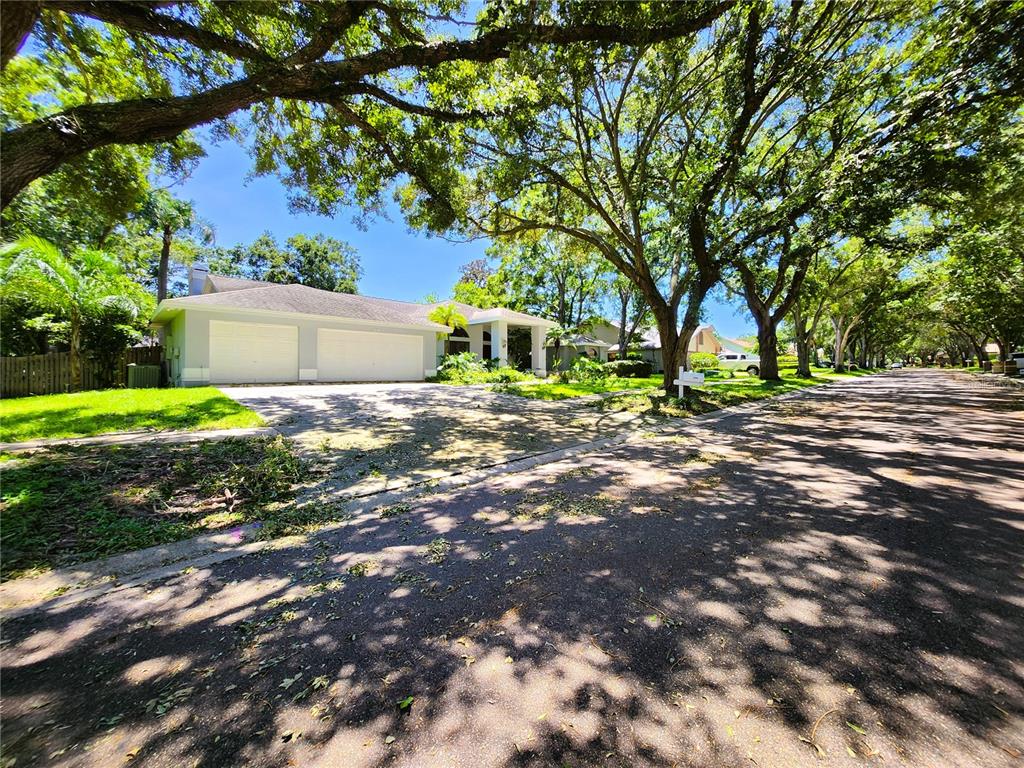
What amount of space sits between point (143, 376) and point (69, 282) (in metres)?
4.83

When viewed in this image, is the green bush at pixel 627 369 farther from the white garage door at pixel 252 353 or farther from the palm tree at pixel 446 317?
the white garage door at pixel 252 353

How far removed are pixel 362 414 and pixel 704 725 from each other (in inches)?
343

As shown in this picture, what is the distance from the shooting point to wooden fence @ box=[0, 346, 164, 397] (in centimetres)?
1142

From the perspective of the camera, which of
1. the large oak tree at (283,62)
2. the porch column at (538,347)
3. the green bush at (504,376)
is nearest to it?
the large oak tree at (283,62)

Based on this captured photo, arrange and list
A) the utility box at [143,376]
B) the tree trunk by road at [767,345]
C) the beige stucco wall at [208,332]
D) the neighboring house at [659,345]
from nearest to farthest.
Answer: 1. the beige stucco wall at [208,332]
2. the utility box at [143,376]
3. the tree trunk by road at [767,345]
4. the neighboring house at [659,345]

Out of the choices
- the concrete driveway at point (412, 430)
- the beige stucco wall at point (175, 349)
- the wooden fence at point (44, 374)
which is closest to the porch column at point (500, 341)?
the concrete driveway at point (412, 430)

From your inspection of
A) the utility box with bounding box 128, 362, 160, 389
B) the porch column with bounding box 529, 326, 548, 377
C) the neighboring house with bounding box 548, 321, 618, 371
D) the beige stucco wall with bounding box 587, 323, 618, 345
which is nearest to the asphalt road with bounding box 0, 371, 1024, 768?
the utility box with bounding box 128, 362, 160, 389

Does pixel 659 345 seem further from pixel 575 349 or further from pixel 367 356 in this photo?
pixel 367 356

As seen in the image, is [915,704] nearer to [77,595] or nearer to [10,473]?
[77,595]

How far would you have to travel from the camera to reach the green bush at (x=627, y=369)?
24.3 meters

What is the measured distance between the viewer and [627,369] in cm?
2620

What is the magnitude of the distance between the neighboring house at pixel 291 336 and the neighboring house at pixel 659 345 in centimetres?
1353

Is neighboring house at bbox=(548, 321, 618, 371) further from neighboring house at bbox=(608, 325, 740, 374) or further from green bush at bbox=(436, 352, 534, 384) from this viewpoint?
green bush at bbox=(436, 352, 534, 384)

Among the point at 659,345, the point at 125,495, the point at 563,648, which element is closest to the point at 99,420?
the point at 125,495
